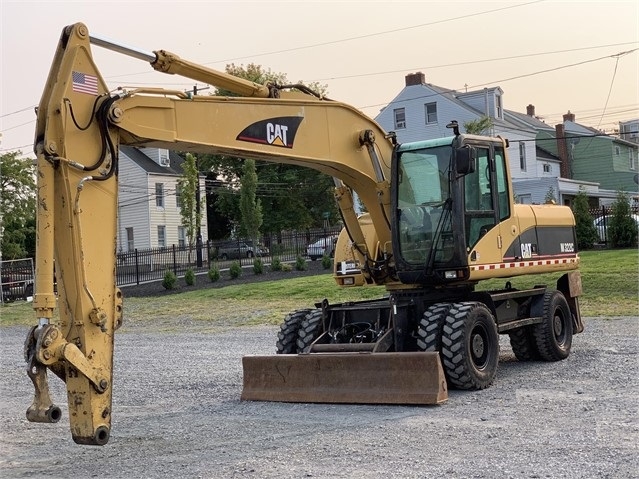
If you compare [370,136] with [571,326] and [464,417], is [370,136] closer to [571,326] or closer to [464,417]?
[464,417]

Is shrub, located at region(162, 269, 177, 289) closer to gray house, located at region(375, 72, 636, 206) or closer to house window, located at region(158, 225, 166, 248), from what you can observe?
gray house, located at region(375, 72, 636, 206)

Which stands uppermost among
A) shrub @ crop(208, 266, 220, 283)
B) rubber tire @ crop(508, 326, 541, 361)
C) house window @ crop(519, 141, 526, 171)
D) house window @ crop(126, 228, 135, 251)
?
house window @ crop(519, 141, 526, 171)

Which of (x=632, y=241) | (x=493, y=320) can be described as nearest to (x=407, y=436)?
(x=493, y=320)

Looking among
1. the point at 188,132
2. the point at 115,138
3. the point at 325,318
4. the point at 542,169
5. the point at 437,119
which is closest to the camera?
the point at 115,138

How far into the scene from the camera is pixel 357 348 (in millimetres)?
9562

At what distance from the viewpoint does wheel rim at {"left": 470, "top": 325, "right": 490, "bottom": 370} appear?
970 centimetres

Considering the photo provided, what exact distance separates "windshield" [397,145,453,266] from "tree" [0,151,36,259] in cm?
3817

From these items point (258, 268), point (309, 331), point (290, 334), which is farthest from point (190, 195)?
point (309, 331)

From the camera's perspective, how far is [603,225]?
30359mm

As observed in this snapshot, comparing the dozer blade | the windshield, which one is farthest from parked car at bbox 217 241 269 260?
the dozer blade

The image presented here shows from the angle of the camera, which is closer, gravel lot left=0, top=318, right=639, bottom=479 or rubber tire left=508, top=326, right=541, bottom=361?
gravel lot left=0, top=318, right=639, bottom=479

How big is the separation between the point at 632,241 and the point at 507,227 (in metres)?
18.5

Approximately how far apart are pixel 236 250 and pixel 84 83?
37.4m

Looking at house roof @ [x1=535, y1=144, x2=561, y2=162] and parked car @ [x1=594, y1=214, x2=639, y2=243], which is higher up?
house roof @ [x1=535, y1=144, x2=561, y2=162]
